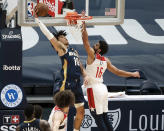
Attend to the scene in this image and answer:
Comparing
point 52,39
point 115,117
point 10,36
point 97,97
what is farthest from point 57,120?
point 115,117

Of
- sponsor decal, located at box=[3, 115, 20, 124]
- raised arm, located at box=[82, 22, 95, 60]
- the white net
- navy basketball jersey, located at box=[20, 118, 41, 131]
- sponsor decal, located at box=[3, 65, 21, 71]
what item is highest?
the white net

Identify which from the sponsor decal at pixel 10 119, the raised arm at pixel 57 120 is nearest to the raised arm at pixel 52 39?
the raised arm at pixel 57 120

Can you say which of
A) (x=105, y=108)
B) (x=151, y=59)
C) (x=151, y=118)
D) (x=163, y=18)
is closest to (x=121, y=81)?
(x=151, y=59)

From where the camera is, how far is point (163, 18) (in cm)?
Result: 1373

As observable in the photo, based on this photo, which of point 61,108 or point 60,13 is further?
point 60,13

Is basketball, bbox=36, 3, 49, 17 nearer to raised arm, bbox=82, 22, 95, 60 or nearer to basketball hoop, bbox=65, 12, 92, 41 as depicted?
basketball hoop, bbox=65, 12, 92, 41

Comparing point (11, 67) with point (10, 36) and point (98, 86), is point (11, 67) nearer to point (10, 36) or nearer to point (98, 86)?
point (10, 36)

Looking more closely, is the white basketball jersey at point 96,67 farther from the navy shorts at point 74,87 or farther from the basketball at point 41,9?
the basketball at point 41,9

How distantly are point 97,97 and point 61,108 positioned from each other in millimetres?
1665

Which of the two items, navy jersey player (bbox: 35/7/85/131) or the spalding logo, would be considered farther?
the spalding logo

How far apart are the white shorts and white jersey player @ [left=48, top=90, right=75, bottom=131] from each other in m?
1.14

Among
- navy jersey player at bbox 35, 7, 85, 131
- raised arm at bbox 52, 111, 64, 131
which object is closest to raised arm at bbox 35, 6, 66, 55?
navy jersey player at bbox 35, 7, 85, 131

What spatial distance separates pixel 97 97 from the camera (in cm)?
773

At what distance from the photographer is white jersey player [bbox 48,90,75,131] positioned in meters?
6.05
